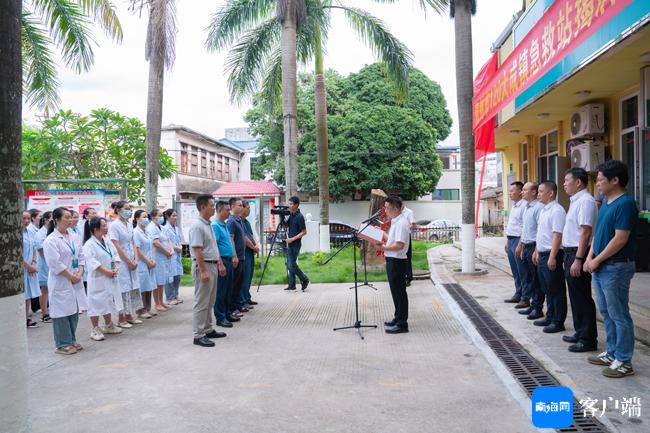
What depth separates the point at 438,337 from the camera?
20.6 ft

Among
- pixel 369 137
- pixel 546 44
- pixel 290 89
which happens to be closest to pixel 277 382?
pixel 546 44

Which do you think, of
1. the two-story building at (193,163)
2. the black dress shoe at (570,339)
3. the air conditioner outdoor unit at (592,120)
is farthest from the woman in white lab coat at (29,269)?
the two-story building at (193,163)

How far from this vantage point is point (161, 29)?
10.9 m

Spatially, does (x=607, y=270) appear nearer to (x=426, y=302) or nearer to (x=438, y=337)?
(x=438, y=337)

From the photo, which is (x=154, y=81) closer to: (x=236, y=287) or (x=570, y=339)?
(x=236, y=287)

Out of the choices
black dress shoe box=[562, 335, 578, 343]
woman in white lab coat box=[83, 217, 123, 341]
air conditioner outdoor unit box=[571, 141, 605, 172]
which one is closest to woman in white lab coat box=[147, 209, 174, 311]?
woman in white lab coat box=[83, 217, 123, 341]

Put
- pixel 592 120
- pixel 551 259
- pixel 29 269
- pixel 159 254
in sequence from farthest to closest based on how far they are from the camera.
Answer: pixel 592 120
pixel 159 254
pixel 29 269
pixel 551 259

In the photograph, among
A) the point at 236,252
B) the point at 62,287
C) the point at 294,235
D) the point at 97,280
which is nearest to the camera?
the point at 62,287

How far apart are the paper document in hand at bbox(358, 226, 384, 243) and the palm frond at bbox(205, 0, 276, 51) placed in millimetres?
10330

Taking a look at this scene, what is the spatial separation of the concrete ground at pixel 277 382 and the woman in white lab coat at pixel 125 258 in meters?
0.35

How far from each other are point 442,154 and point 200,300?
3812 centimetres

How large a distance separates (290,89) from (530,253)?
8930 millimetres

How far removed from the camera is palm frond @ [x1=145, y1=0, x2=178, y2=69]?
10836 millimetres

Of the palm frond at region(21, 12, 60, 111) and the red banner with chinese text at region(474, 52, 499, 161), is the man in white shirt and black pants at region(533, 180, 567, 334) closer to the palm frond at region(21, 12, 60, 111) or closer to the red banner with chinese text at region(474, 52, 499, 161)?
the red banner with chinese text at region(474, 52, 499, 161)
